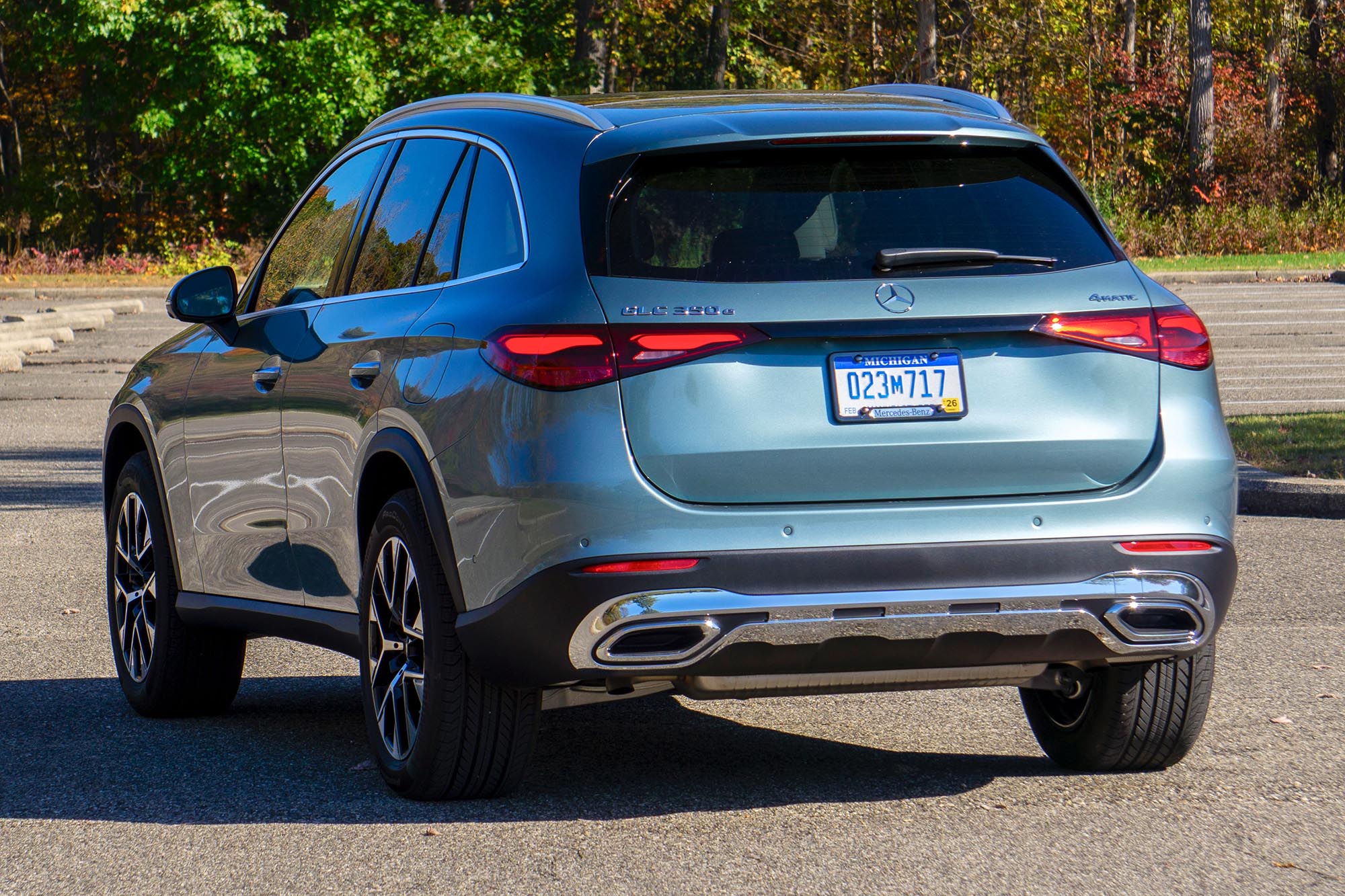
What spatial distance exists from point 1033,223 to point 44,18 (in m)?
42.4

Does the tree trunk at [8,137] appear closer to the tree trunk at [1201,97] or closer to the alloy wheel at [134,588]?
the tree trunk at [1201,97]

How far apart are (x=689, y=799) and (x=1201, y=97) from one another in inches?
1672

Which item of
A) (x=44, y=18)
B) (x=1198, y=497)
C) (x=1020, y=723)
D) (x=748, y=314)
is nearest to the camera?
(x=748, y=314)

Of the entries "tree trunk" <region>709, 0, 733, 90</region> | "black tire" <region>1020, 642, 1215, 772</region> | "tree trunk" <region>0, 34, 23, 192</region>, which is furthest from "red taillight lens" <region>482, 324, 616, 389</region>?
"tree trunk" <region>0, 34, 23, 192</region>

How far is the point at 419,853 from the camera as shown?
15.1 ft

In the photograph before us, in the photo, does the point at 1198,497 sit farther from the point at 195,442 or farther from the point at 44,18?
the point at 44,18

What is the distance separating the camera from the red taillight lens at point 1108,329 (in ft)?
15.1

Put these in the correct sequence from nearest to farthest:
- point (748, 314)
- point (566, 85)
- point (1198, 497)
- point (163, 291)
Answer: point (748, 314), point (1198, 497), point (163, 291), point (566, 85)

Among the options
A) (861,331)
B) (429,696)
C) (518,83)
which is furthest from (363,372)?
(518,83)

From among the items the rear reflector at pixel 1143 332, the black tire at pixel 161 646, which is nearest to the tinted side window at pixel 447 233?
the rear reflector at pixel 1143 332

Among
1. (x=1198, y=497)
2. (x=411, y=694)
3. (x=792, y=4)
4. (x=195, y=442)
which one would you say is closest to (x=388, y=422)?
(x=411, y=694)

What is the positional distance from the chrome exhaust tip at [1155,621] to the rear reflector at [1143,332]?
61 cm

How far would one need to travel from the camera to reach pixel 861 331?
4.47m

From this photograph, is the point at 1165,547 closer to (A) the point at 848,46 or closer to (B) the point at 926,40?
(B) the point at 926,40
